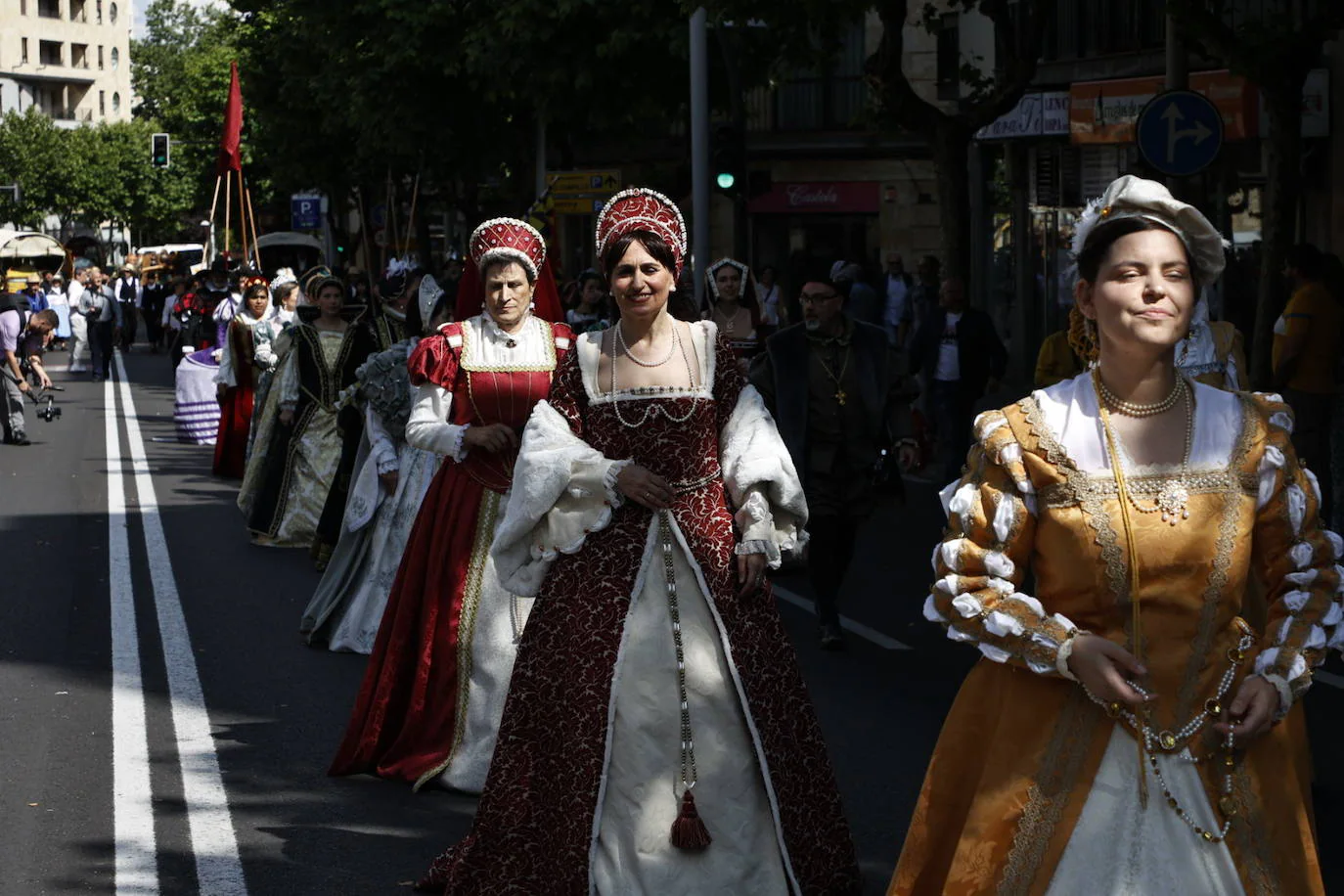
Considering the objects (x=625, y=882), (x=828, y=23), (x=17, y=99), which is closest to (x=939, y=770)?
(x=625, y=882)

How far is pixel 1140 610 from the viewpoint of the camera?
12.1 ft

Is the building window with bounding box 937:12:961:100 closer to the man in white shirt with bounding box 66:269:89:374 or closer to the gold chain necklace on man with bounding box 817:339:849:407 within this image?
the man in white shirt with bounding box 66:269:89:374

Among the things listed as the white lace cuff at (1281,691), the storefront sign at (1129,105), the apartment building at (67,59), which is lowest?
the white lace cuff at (1281,691)

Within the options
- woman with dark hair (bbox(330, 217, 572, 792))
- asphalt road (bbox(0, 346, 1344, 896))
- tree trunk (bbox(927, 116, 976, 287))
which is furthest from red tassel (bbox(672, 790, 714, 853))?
tree trunk (bbox(927, 116, 976, 287))

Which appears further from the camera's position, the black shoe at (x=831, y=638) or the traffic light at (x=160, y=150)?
the traffic light at (x=160, y=150)

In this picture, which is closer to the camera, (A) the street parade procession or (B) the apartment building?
(A) the street parade procession

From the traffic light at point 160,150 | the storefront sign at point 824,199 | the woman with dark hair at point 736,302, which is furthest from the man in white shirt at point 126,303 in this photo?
the woman with dark hair at point 736,302

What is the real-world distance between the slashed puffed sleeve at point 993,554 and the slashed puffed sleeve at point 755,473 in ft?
5.25

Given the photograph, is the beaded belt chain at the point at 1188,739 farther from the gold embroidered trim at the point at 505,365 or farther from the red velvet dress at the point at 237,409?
the red velvet dress at the point at 237,409

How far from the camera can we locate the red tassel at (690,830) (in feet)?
17.2

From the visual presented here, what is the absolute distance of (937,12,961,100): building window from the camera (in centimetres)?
3331

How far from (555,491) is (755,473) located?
0.50m

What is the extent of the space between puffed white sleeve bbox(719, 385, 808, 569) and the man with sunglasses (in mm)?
4550

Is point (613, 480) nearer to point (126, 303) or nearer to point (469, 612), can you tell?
point (469, 612)
